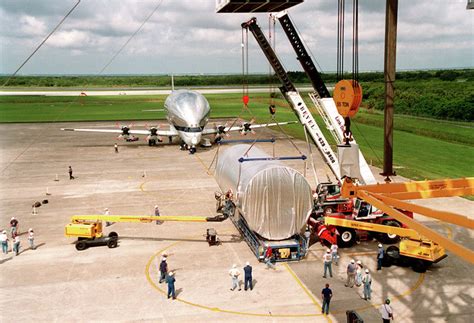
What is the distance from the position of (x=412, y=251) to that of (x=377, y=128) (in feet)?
190

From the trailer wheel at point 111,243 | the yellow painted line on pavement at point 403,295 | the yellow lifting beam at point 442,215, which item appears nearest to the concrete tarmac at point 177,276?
the yellow painted line on pavement at point 403,295

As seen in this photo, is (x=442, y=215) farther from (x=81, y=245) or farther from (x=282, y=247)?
(x=81, y=245)

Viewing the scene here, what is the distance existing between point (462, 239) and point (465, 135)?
152 ft

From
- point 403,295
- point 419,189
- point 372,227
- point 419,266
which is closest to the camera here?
point 419,189

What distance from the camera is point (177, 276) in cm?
2139

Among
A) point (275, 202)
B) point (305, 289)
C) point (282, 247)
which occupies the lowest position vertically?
point (305, 289)

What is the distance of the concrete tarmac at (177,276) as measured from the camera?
18.0 m

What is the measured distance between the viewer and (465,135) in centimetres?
6688

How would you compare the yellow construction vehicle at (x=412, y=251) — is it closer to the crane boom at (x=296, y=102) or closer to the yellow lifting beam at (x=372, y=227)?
the yellow lifting beam at (x=372, y=227)

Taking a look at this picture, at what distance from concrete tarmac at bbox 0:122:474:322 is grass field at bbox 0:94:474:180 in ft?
44.6

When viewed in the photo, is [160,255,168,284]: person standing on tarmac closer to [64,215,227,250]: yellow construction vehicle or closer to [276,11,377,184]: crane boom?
[64,215,227,250]: yellow construction vehicle

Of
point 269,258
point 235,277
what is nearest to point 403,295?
point 269,258

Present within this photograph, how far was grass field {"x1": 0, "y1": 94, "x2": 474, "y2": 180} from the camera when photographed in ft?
154

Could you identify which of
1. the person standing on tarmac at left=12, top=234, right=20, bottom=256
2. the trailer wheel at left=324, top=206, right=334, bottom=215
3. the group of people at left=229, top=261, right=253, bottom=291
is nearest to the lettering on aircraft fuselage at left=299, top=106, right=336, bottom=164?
the trailer wheel at left=324, top=206, right=334, bottom=215
